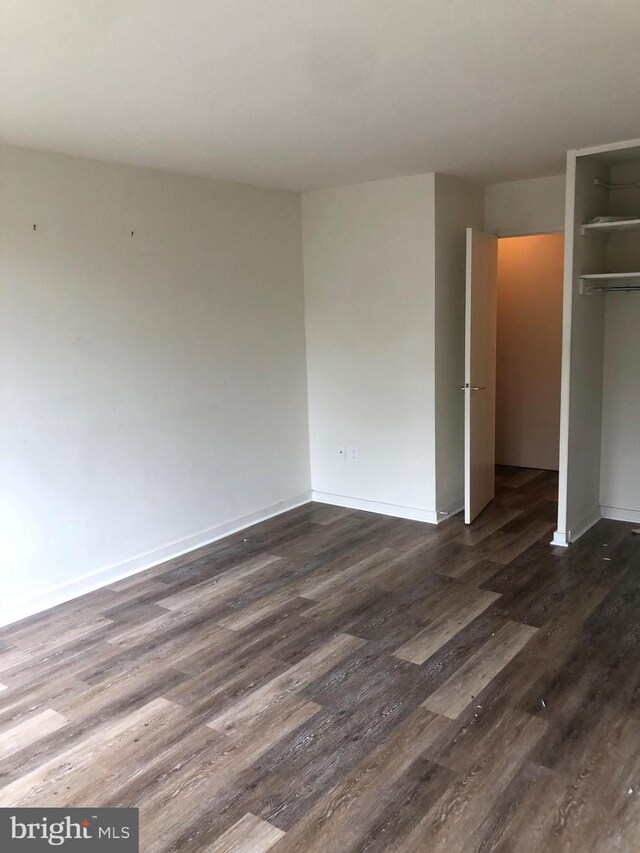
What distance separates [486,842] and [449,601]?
5.28ft

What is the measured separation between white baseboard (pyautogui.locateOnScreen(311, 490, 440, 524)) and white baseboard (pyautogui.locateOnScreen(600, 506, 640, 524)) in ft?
3.69

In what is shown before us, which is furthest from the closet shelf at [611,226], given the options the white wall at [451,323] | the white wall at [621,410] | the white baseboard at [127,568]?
the white baseboard at [127,568]

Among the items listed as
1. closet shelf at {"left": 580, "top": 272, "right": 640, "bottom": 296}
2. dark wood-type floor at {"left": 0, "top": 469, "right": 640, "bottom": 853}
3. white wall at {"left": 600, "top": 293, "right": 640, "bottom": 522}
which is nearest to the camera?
dark wood-type floor at {"left": 0, "top": 469, "right": 640, "bottom": 853}

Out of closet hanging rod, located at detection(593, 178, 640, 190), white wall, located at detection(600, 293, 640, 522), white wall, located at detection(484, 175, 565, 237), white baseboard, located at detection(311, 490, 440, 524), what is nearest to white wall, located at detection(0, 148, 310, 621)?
white baseboard, located at detection(311, 490, 440, 524)

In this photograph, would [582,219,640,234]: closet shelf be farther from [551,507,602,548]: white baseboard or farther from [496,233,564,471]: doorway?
[551,507,602,548]: white baseboard

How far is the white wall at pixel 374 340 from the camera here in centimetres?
455

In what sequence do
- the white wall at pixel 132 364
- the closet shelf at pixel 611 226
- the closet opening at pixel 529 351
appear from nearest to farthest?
1. the white wall at pixel 132 364
2. the closet shelf at pixel 611 226
3. the closet opening at pixel 529 351

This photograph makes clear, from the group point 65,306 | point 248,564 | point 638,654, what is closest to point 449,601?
point 638,654

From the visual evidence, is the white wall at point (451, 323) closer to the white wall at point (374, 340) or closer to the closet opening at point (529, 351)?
the white wall at point (374, 340)

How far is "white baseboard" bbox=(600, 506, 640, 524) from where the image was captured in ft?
15.1

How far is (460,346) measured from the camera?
15.8 feet

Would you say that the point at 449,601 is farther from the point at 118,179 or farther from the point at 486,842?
the point at 118,179

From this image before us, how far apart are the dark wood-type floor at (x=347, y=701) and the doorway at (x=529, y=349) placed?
1.98m

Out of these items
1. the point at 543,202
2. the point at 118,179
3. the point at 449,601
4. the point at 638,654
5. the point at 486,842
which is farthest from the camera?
the point at 543,202
